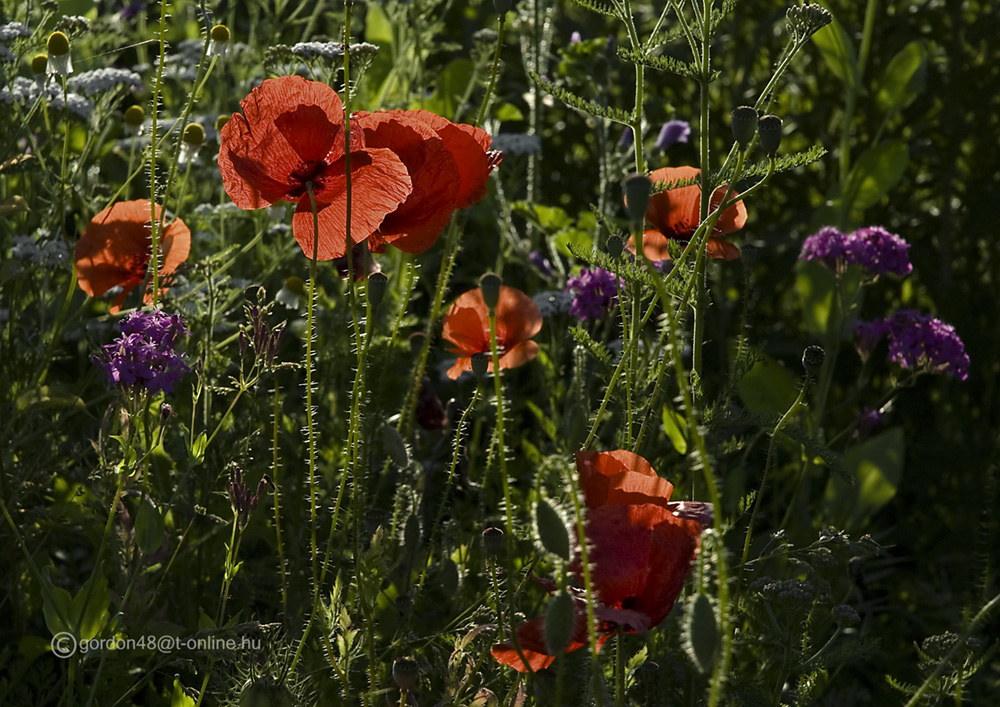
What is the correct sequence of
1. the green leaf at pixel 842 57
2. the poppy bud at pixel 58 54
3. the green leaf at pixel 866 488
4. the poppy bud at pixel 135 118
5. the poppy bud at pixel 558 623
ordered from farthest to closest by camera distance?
1. the green leaf at pixel 842 57
2. the green leaf at pixel 866 488
3. the poppy bud at pixel 135 118
4. the poppy bud at pixel 58 54
5. the poppy bud at pixel 558 623

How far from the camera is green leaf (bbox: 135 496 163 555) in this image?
49.9 inches

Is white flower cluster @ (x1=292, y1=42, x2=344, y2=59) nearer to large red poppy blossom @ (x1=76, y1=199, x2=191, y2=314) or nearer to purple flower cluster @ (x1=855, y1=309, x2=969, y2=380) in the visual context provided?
large red poppy blossom @ (x1=76, y1=199, x2=191, y2=314)

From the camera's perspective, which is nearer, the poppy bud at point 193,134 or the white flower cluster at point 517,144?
the poppy bud at point 193,134

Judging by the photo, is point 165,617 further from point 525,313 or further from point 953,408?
point 953,408

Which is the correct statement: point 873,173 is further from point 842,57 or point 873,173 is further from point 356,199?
point 356,199

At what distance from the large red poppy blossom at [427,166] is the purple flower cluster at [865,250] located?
3.25ft

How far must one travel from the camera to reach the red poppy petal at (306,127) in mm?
1154

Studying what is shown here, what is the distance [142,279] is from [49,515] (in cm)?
40

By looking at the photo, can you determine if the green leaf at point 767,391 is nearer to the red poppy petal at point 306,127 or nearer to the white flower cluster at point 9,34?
the red poppy petal at point 306,127

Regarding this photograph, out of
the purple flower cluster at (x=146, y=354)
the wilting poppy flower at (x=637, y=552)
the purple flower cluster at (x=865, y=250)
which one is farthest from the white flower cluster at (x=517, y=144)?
the wilting poppy flower at (x=637, y=552)

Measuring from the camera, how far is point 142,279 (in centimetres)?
170

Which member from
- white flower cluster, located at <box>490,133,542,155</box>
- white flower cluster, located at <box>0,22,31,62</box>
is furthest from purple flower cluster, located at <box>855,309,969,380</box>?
white flower cluster, located at <box>0,22,31,62</box>

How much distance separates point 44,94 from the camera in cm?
183

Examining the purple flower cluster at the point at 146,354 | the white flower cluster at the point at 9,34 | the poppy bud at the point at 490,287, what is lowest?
the purple flower cluster at the point at 146,354
